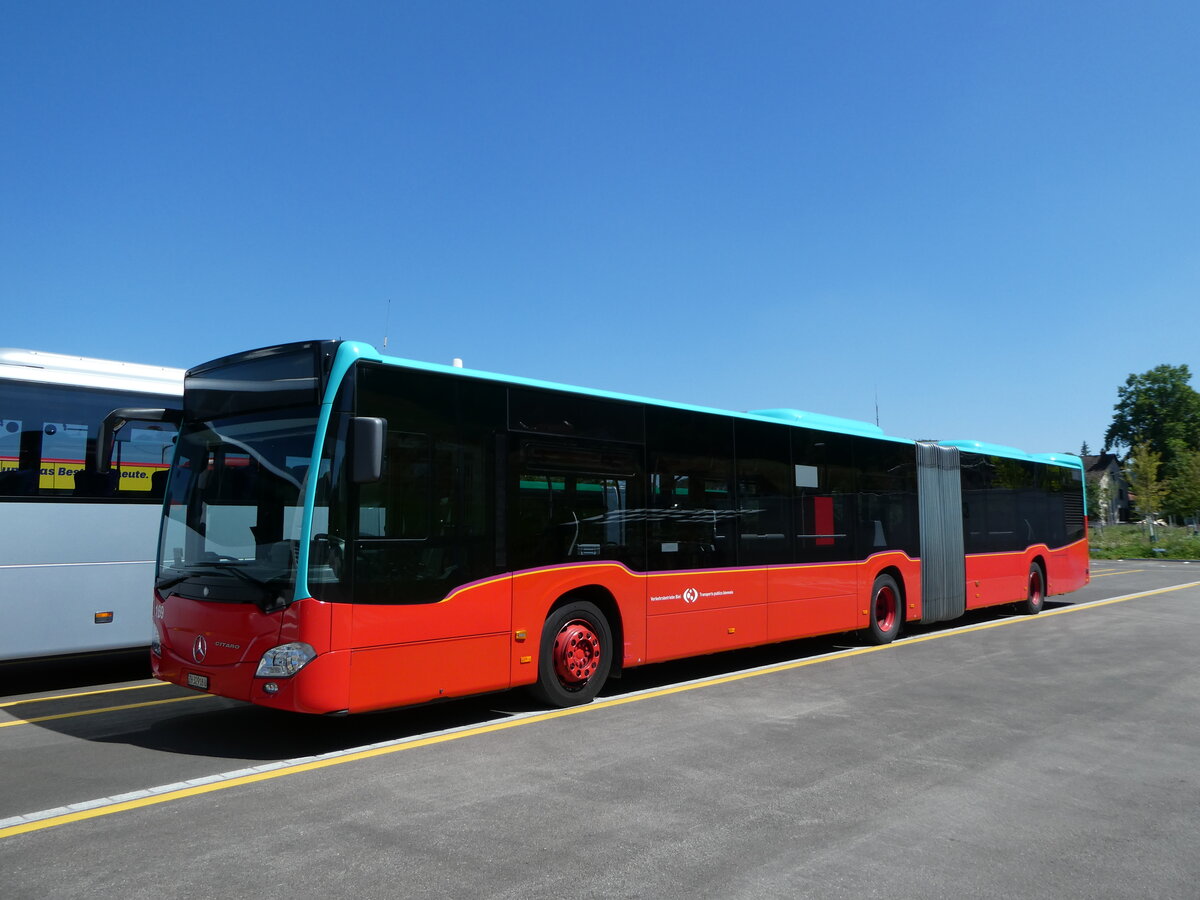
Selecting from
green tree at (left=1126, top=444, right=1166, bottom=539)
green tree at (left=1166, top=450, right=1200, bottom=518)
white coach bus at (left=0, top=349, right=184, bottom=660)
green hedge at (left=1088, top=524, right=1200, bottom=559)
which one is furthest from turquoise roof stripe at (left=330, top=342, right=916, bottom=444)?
green tree at (left=1166, top=450, right=1200, bottom=518)

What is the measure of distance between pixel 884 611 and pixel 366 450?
9.70m

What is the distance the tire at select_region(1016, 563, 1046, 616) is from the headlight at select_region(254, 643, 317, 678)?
50.4ft

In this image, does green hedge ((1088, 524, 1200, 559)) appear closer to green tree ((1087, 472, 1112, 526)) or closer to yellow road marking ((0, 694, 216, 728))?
green tree ((1087, 472, 1112, 526))

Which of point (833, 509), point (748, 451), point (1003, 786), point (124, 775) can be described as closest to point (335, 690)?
point (124, 775)

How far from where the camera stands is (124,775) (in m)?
6.02

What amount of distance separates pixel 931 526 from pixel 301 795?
11733 mm

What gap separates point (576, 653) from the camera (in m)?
8.42

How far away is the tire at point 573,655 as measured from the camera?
8188 millimetres

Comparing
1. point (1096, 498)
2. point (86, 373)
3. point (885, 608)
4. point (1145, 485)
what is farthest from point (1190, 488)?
point (86, 373)

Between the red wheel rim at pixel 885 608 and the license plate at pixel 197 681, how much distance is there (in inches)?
379

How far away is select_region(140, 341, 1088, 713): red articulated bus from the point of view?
21.3 ft

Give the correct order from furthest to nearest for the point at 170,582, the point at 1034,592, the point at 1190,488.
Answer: the point at 1190,488 < the point at 1034,592 < the point at 170,582

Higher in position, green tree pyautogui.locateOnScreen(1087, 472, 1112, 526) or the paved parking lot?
green tree pyautogui.locateOnScreen(1087, 472, 1112, 526)

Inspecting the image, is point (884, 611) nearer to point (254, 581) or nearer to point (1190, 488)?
point (254, 581)
